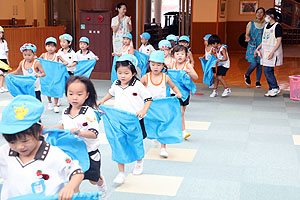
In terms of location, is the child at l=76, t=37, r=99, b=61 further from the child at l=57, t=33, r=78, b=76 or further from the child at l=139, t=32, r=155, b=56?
the child at l=139, t=32, r=155, b=56

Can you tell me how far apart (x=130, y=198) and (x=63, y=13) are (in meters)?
10.6

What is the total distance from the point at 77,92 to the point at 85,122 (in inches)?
8.7

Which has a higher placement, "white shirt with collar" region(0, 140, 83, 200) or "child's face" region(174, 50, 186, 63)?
"child's face" region(174, 50, 186, 63)

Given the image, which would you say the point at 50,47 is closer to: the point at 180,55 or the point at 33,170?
the point at 180,55

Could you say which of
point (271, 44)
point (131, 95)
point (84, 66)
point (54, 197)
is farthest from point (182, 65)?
point (54, 197)

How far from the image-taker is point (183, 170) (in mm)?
4422

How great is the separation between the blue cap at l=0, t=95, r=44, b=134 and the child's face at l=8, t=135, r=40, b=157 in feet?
0.25

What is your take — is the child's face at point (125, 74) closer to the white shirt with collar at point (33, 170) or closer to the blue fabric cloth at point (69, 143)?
the blue fabric cloth at point (69, 143)

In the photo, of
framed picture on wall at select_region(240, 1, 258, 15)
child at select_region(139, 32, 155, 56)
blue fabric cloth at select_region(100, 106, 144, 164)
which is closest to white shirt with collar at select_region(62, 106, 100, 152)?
blue fabric cloth at select_region(100, 106, 144, 164)

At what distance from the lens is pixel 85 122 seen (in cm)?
305

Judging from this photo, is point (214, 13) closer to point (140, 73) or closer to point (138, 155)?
point (140, 73)

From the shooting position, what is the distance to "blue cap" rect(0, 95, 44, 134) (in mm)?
2004

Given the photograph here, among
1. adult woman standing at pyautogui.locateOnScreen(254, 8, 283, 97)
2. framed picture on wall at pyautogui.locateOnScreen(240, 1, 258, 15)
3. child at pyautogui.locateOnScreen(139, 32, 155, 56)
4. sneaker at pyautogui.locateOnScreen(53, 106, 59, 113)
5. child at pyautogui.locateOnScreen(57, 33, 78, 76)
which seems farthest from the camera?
framed picture on wall at pyautogui.locateOnScreen(240, 1, 258, 15)

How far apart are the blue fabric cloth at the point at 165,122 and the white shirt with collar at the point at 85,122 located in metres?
1.42
